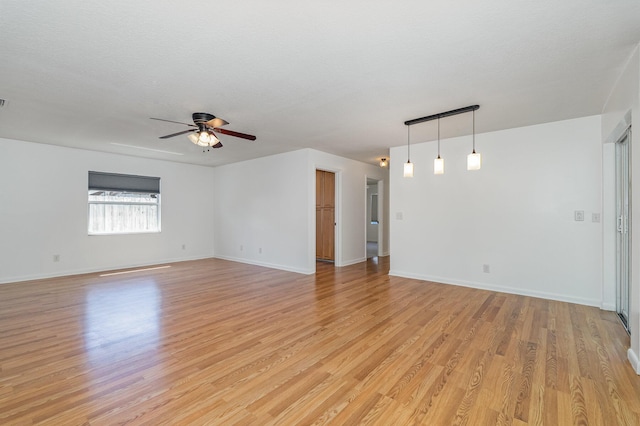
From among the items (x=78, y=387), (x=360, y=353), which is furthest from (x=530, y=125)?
(x=78, y=387)

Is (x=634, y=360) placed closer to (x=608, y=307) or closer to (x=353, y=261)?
(x=608, y=307)

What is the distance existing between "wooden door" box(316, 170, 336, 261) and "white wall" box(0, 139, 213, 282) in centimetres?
352

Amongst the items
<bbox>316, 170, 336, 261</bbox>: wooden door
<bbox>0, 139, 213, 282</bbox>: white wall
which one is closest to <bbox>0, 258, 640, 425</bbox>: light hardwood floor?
<bbox>0, 139, 213, 282</bbox>: white wall

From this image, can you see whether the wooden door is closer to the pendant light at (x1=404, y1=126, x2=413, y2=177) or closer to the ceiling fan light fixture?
the pendant light at (x1=404, y1=126, x2=413, y2=177)

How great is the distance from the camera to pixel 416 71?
2.60 m

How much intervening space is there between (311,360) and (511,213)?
3.74 metres

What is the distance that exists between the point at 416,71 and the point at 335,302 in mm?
2869

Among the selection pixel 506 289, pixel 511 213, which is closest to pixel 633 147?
pixel 511 213

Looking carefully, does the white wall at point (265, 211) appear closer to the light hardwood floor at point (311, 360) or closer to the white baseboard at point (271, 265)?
the white baseboard at point (271, 265)

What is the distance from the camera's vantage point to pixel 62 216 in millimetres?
5590

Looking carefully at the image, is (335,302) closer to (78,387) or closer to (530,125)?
(78,387)

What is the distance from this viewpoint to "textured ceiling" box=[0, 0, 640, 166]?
6.09ft

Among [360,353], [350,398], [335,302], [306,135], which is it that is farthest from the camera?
[306,135]

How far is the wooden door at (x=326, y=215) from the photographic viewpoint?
703 centimetres
